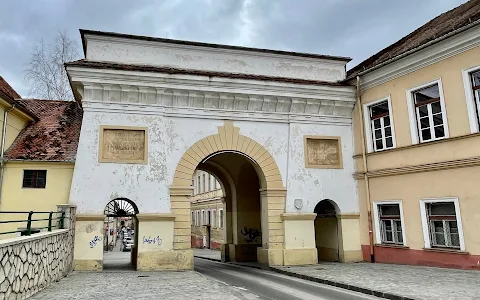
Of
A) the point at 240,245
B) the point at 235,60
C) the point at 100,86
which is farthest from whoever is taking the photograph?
the point at 240,245

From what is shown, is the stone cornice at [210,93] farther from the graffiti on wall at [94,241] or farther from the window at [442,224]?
the window at [442,224]

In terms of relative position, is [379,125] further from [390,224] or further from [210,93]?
[210,93]

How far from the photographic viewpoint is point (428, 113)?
13398mm

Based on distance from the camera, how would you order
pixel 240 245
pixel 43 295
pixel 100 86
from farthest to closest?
pixel 240 245
pixel 100 86
pixel 43 295

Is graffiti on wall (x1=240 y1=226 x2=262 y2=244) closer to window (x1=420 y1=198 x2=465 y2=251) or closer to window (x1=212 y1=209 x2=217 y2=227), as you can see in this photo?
window (x1=420 y1=198 x2=465 y2=251)

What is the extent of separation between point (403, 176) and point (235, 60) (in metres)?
7.72

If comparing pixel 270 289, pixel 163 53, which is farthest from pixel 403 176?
pixel 163 53

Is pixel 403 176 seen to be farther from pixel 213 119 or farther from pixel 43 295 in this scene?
pixel 43 295

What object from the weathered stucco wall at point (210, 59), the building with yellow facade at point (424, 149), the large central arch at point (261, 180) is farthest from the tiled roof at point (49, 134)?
the building with yellow facade at point (424, 149)

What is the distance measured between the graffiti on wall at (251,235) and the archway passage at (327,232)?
328 cm

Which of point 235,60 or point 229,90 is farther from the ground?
point 235,60

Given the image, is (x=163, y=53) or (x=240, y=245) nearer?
(x=163, y=53)

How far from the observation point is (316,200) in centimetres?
1534

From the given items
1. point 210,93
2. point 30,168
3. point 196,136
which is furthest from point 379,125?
point 30,168
